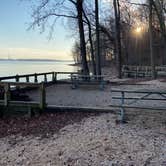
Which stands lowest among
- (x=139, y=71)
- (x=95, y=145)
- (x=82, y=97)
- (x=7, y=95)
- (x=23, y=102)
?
(x=95, y=145)

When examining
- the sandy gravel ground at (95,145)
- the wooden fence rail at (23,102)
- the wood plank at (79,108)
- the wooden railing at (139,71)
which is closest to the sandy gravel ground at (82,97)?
the wood plank at (79,108)

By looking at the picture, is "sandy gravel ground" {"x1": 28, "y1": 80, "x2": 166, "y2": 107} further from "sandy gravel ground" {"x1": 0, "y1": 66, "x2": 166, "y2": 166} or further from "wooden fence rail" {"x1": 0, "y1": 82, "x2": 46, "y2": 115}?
"sandy gravel ground" {"x1": 0, "y1": 66, "x2": 166, "y2": 166}

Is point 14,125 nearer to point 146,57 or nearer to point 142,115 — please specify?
point 142,115

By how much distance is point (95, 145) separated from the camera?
6.23 meters

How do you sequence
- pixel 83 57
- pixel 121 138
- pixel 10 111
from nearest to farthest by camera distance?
1. pixel 121 138
2. pixel 10 111
3. pixel 83 57

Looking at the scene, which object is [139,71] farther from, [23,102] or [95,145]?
[95,145]

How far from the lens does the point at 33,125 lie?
8055 mm

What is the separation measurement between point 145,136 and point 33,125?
300 cm

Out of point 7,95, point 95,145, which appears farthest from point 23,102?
point 95,145

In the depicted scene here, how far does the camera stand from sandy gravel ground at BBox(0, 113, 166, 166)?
5.62m

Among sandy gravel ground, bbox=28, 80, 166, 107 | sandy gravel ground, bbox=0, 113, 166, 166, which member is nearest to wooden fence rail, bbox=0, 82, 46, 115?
sandy gravel ground, bbox=28, 80, 166, 107

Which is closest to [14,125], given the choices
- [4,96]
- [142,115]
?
[4,96]

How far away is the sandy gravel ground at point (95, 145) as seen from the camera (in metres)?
5.62

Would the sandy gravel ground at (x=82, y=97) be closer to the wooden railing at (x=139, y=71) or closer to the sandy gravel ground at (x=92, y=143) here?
the sandy gravel ground at (x=92, y=143)
